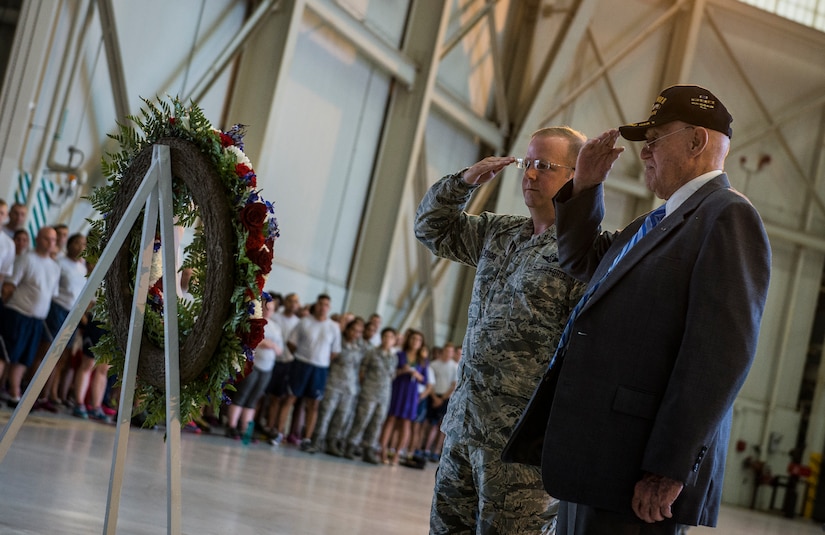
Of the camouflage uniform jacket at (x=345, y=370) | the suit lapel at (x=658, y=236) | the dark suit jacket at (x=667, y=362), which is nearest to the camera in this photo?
the dark suit jacket at (x=667, y=362)

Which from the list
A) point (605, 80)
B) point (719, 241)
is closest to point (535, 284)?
point (719, 241)

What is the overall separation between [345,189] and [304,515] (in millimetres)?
8879

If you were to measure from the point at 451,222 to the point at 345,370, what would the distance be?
28.0 feet

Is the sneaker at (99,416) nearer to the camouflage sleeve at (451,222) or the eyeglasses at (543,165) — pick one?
the camouflage sleeve at (451,222)

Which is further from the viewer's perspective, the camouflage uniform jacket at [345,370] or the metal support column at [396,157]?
the metal support column at [396,157]

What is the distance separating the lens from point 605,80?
19.1 metres

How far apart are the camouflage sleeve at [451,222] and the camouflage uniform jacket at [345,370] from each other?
27.6ft

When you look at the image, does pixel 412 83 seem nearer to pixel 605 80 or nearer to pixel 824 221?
pixel 605 80

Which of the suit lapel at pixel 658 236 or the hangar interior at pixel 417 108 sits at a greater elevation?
the hangar interior at pixel 417 108

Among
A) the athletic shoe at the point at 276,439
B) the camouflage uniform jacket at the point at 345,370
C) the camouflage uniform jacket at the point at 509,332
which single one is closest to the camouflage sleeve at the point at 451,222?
the camouflage uniform jacket at the point at 509,332

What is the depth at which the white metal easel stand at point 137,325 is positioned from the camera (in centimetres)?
328

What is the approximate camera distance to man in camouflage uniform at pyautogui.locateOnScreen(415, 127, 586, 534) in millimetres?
2992

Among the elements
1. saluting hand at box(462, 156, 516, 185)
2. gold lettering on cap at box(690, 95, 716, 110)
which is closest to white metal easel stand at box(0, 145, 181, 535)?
saluting hand at box(462, 156, 516, 185)

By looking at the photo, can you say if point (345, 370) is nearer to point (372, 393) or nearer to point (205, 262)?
point (372, 393)
